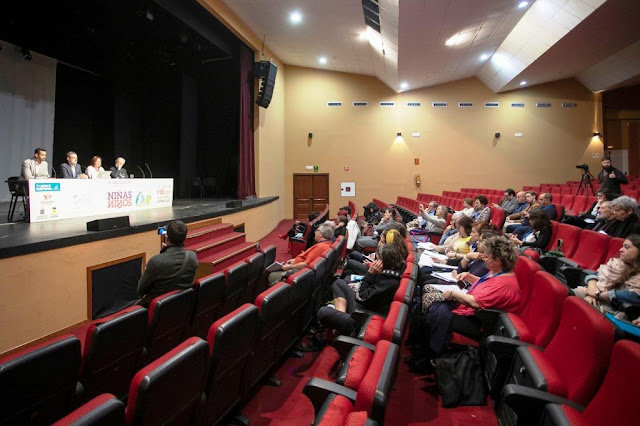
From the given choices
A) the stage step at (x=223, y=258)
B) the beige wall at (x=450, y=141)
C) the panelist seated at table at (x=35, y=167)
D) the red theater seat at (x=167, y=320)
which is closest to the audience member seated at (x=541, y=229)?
the red theater seat at (x=167, y=320)

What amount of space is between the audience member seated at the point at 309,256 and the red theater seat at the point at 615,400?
7.81 feet

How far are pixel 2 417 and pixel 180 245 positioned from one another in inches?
59.0

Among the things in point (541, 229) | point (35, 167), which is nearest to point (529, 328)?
point (541, 229)

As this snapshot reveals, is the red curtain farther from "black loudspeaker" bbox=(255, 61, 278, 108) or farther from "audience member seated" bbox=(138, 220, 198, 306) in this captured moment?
"audience member seated" bbox=(138, 220, 198, 306)

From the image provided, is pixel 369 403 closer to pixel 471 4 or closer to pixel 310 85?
pixel 471 4

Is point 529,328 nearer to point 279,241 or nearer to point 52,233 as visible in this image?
point 52,233

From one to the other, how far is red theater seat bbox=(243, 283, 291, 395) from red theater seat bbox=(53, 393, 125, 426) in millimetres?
877

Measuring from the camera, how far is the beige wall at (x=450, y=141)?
10.7 meters

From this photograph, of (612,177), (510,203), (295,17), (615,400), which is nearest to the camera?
(615,400)

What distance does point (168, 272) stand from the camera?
2.41m

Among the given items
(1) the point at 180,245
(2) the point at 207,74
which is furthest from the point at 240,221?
(2) the point at 207,74

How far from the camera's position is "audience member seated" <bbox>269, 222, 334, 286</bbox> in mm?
3311

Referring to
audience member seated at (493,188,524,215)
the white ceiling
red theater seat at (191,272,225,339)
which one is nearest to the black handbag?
red theater seat at (191,272,225,339)

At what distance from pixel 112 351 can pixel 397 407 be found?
138 cm
